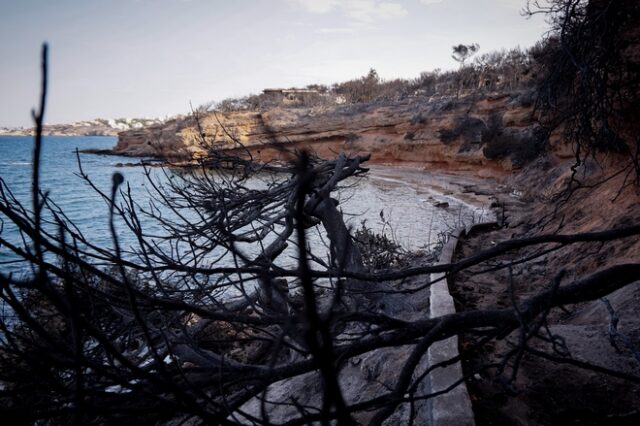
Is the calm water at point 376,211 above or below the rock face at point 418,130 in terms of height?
below

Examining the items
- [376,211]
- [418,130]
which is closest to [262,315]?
[376,211]

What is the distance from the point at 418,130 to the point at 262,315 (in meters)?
30.9

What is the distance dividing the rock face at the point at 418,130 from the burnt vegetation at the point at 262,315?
1579 cm

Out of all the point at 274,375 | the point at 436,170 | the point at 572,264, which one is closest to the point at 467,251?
the point at 572,264

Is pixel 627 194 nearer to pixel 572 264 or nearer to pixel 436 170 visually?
pixel 572 264

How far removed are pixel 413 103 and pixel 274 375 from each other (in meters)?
34.5

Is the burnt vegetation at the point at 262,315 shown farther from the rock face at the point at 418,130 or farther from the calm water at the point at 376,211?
the rock face at the point at 418,130

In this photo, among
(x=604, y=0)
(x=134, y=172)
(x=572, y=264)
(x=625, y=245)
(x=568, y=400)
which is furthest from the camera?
(x=134, y=172)

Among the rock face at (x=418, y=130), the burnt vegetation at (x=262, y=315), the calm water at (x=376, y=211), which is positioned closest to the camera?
the burnt vegetation at (x=262, y=315)

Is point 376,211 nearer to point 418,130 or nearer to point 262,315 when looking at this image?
point 418,130

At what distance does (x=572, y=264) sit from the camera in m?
5.73

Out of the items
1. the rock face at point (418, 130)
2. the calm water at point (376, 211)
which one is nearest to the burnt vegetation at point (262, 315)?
the calm water at point (376, 211)

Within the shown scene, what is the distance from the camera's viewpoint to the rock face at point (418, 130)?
23.4 m

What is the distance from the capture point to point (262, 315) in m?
1.61
